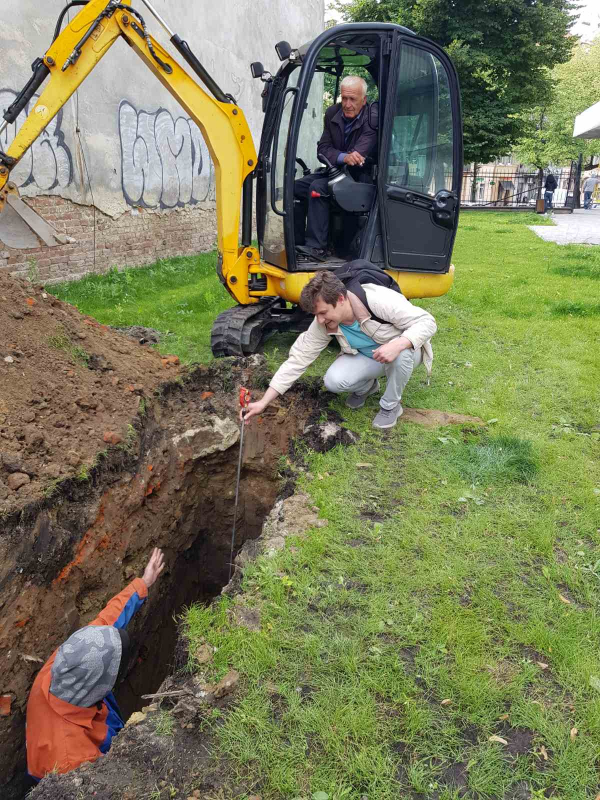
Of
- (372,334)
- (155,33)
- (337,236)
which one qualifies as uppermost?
(155,33)

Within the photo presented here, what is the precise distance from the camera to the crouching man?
4.44m

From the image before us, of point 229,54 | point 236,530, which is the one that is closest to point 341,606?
point 236,530

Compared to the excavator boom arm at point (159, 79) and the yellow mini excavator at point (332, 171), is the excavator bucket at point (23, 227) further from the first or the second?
the excavator boom arm at point (159, 79)

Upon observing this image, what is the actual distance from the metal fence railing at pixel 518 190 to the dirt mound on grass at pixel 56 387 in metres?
29.0

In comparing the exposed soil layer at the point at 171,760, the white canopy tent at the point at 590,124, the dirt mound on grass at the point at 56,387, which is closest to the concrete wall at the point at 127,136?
the dirt mound on grass at the point at 56,387

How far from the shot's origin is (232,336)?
6059 millimetres

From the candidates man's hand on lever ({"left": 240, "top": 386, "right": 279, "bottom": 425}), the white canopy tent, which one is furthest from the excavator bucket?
the white canopy tent

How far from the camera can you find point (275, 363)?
6.24m

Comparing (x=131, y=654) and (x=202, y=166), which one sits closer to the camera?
(x=131, y=654)

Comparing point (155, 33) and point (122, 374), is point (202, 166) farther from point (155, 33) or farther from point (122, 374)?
point (122, 374)

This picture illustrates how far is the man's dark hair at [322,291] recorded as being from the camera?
4.36m

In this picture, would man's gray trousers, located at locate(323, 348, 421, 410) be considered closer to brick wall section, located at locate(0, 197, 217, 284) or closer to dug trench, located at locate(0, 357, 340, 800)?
dug trench, located at locate(0, 357, 340, 800)

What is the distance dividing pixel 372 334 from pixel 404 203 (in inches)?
74.5

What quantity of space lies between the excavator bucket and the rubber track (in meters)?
1.98
